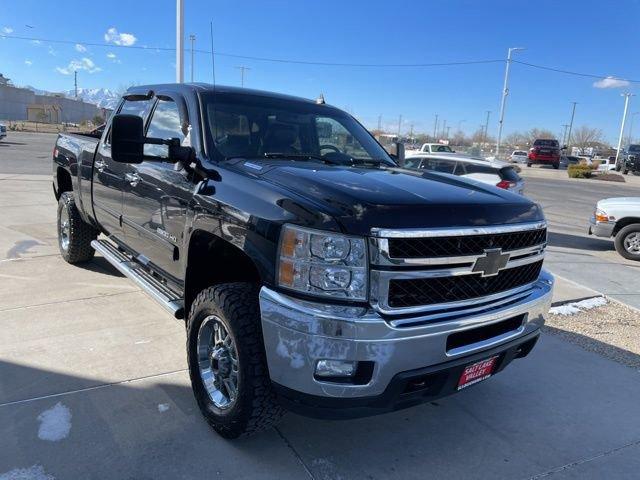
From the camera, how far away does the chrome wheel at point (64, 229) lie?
6119 millimetres

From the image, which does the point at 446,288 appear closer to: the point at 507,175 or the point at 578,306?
the point at 578,306

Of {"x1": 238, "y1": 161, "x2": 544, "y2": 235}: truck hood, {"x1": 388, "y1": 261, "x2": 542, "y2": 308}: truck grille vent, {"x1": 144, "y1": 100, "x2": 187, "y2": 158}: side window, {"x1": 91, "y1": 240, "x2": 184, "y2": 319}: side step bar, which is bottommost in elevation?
{"x1": 91, "y1": 240, "x2": 184, "y2": 319}: side step bar

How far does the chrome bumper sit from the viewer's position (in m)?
2.29

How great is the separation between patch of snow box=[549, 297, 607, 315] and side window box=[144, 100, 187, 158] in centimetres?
422

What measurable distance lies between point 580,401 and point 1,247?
684cm

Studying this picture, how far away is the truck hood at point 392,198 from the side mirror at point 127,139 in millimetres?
637

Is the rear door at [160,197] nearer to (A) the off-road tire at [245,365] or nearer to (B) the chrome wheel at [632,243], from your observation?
(A) the off-road tire at [245,365]

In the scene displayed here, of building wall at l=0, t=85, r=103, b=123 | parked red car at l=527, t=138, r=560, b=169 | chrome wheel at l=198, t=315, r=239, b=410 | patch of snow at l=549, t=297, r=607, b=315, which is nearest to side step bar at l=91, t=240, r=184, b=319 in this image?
chrome wheel at l=198, t=315, r=239, b=410

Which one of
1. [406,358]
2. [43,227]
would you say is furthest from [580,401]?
[43,227]

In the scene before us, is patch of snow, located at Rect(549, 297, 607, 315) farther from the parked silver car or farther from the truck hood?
the parked silver car

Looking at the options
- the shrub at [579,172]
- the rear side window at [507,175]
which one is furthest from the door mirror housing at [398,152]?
the shrub at [579,172]

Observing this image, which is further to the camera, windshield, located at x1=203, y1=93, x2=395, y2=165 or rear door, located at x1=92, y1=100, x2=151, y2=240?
rear door, located at x1=92, y1=100, x2=151, y2=240

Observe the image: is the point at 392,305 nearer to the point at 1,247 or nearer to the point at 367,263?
the point at 367,263

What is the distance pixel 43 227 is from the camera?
26.9 feet
